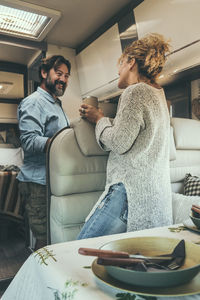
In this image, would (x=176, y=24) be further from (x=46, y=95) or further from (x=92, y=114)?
(x=92, y=114)

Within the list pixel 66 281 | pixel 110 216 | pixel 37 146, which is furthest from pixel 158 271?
pixel 37 146

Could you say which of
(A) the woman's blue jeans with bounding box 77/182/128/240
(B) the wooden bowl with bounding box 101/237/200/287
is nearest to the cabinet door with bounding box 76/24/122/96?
(A) the woman's blue jeans with bounding box 77/182/128/240

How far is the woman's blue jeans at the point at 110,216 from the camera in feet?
3.27

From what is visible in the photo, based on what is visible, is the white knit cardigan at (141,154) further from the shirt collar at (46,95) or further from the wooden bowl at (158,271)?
the shirt collar at (46,95)

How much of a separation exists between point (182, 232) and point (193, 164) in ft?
4.94

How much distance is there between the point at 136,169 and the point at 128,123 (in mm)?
179

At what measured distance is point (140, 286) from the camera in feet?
1.31

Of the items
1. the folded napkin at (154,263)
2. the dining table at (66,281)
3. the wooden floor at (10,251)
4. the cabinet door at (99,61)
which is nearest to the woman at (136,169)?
the dining table at (66,281)

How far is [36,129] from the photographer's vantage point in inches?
66.9

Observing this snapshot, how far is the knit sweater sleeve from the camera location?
103 centimetres

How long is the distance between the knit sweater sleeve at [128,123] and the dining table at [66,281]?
0.45 meters

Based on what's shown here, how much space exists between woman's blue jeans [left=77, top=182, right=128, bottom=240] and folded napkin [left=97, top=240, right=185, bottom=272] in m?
0.52

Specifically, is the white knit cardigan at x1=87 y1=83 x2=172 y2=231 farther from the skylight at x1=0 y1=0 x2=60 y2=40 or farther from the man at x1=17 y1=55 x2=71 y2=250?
the skylight at x1=0 y1=0 x2=60 y2=40

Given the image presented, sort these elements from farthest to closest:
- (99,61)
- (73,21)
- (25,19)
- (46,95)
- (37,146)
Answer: (99,61) → (73,21) → (25,19) → (46,95) → (37,146)
